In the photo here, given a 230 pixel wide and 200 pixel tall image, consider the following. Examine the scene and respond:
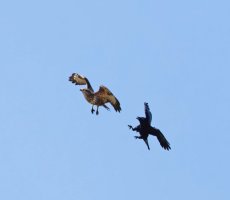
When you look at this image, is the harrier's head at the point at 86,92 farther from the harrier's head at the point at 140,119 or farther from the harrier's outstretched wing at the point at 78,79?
the harrier's head at the point at 140,119

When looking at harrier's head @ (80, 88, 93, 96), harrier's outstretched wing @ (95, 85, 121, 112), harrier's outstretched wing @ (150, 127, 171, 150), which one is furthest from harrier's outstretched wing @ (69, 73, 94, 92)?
Result: harrier's outstretched wing @ (150, 127, 171, 150)

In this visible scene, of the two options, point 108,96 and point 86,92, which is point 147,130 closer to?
point 108,96

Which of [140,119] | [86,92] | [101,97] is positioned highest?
[86,92]

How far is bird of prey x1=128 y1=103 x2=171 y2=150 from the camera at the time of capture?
126 ft

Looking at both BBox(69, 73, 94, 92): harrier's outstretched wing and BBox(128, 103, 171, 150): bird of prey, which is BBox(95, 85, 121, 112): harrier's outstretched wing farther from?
BBox(128, 103, 171, 150): bird of prey

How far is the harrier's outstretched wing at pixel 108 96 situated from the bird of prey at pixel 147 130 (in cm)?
229

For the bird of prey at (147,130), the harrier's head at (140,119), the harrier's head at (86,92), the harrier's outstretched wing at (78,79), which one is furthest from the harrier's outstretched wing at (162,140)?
the harrier's outstretched wing at (78,79)

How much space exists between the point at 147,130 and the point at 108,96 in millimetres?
3358

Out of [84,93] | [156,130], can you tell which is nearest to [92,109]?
[84,93]

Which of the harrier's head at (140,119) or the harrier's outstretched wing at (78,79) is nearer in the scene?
the harrier's head at (140,119)

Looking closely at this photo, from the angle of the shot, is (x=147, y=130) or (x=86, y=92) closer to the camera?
(x=147, y=130)

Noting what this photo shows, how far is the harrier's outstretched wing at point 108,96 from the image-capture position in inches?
1599

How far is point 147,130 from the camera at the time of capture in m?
38.6

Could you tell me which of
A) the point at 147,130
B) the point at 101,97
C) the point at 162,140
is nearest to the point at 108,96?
the point at 101,97
